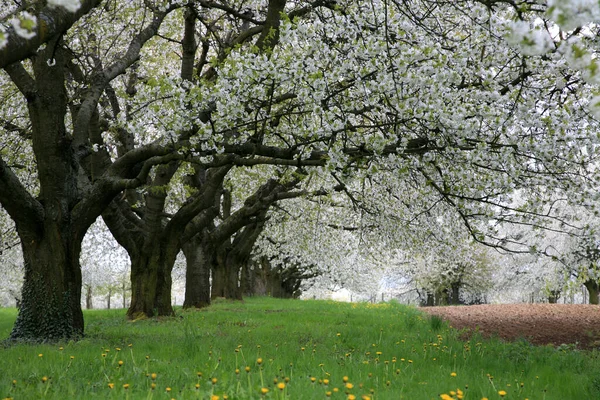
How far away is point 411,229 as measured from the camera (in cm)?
1509

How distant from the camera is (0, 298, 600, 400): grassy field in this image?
13.1 feet

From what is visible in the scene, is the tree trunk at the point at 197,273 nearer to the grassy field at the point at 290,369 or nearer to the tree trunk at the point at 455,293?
the grassy field at the point at 290,369

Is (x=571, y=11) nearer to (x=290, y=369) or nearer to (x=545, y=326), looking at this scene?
(x=290, y=369)

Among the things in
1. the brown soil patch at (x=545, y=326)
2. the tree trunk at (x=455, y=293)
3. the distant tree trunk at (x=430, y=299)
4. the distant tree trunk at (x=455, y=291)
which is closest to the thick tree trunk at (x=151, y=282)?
the brown soil patch at (x=545, y=326)

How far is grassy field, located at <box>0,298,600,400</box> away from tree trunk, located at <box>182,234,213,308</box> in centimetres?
738

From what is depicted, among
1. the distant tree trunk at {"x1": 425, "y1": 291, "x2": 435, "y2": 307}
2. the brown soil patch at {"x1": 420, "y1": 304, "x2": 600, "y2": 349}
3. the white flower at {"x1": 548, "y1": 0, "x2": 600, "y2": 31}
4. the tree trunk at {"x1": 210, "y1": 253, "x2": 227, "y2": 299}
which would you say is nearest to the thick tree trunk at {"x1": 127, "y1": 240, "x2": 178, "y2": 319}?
the brown soil patch at {"x1": 420, "y1": 304, "x2": 600, "y2": 349}

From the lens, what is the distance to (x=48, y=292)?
8156 millimetres

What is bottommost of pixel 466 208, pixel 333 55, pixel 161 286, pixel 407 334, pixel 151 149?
pixel 407 334

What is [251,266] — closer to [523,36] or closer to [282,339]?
[282,339]

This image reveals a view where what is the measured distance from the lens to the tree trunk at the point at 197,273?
1609 cm

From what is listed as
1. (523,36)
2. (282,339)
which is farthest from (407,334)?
(523,36)

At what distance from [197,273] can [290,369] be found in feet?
38.5

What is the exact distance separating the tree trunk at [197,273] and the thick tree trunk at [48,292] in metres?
7.65

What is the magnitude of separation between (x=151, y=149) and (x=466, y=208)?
5.10 metres
